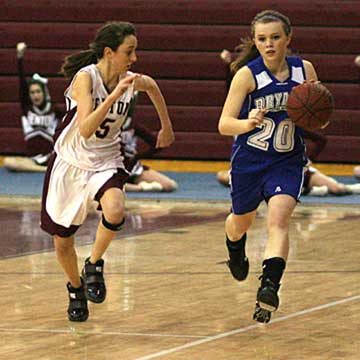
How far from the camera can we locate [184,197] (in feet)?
39.9

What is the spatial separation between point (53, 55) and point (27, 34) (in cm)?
38

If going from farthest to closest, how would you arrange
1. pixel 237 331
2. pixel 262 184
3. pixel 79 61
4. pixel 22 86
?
1. pixel 22 86
2. pixel 79 61
3. pixel 262 184
4. pixel 237 331

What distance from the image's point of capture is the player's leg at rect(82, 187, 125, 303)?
6.32 m

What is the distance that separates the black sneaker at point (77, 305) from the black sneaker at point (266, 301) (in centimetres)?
83

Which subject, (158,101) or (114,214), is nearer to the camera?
(114,214)

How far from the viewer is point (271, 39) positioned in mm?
6375

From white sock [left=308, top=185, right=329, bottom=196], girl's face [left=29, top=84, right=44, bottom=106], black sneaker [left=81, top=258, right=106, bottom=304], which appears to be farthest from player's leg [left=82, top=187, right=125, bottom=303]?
girl's face [left=29, top=84, right=44, bottom=106]

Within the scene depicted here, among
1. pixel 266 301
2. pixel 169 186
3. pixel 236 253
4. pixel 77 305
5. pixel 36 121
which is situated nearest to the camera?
pixel 266 301

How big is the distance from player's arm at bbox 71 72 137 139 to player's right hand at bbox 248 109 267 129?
1.84 ft

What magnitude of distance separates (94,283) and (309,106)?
54.5 inches

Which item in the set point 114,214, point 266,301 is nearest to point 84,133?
point 114,214

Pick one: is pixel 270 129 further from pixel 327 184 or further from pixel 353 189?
pixel 353 189

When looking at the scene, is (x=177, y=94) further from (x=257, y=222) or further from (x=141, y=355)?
(x=141, y=355)

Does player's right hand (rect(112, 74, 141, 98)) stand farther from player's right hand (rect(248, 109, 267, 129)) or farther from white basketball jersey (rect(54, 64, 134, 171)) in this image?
player's right hand (rect(248, 109, 267, 129))
